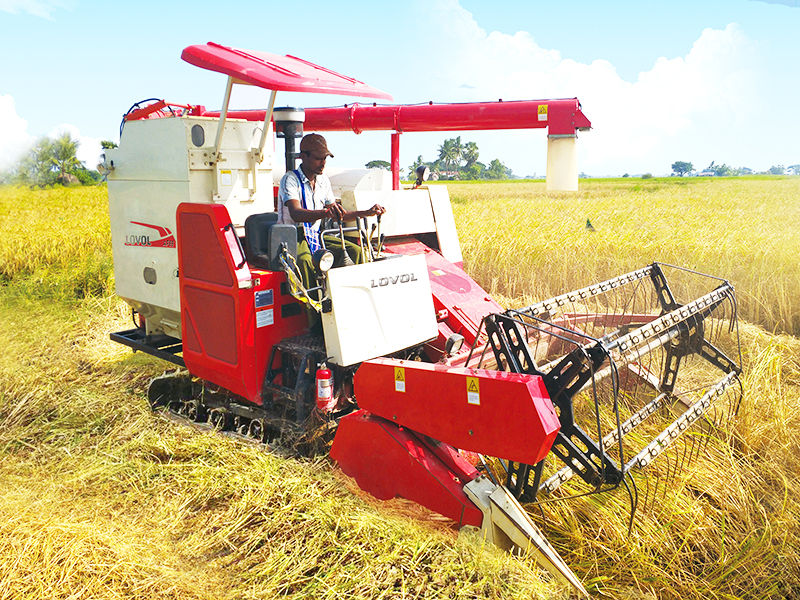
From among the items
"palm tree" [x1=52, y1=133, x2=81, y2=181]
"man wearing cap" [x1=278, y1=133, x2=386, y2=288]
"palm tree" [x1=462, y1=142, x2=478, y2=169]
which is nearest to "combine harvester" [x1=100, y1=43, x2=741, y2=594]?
"man wearing cap" [x1=278, y1=133, x2=386, y2=288]

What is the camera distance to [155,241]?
4.77 metres

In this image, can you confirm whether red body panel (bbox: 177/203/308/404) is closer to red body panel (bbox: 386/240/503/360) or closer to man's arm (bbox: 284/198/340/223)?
man's arm (bbox: 284/198/340/223)

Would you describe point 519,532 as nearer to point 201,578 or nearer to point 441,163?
point 201,578

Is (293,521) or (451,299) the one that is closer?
(293,521)

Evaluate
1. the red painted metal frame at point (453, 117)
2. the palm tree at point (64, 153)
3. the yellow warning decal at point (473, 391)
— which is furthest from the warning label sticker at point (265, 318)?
the palm tree at point (64, 153)

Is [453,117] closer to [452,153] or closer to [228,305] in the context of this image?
[228,305]

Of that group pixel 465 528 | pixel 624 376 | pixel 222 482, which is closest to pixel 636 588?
pixel 465 528

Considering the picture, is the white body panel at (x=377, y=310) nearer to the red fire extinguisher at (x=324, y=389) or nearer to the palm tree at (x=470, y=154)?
the red fire extinguisher at (x=324, y=389)

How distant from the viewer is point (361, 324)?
3.69 meters

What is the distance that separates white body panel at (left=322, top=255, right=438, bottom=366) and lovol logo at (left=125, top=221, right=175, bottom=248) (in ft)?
5.43

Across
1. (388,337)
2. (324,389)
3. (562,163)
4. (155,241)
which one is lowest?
(324,389)

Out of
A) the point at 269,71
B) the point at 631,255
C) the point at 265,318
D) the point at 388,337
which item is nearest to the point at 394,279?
the point at 388,337

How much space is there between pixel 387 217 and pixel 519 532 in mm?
2938

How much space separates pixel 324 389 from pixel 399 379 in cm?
58
